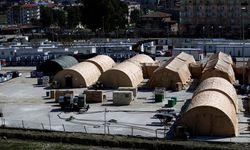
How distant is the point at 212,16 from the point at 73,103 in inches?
1990

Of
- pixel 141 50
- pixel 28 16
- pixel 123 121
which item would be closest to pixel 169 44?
pixel 141 50

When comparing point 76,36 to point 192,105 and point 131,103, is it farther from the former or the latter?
point 192,105

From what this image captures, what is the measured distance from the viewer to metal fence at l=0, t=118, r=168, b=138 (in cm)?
2000

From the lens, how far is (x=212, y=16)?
7156 cm

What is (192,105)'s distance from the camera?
20016 millimetres

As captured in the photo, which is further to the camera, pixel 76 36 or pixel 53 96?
pixel 76 36

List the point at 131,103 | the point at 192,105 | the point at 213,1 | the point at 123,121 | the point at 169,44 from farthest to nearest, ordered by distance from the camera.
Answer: the point at 213,1, the point at 169,44, the point at 131,103, the point at 123,121, the point at 192,105

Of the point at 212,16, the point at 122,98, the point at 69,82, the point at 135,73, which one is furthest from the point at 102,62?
the point at 212,16

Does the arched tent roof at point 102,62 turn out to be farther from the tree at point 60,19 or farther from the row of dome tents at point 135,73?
the tree at point 60,19

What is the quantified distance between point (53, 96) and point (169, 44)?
2767 cm

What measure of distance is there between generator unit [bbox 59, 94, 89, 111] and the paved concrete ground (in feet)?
1.32

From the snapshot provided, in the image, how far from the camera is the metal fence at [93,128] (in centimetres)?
2000

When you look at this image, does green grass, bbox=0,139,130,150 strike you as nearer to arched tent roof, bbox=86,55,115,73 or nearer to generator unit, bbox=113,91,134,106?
generator unit, bbox=113,91,134,106

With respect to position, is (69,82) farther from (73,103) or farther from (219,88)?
(219,88)
